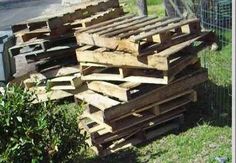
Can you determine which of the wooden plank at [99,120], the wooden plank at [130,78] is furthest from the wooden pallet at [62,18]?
the wooden plank at [99,120]

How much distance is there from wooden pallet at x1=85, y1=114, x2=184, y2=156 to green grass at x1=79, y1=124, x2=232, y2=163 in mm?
73

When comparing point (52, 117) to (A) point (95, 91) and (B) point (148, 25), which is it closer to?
(A) point (95, 91)

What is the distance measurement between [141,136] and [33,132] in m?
1.41

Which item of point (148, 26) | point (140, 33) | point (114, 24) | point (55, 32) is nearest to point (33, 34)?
point (55, 32)

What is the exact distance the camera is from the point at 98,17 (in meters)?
6.01

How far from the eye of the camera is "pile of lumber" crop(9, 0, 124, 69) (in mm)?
6092

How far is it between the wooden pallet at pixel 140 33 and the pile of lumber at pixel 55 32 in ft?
3.01

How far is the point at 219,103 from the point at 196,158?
45.4 inches

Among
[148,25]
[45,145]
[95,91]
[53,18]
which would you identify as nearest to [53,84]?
[53,18]

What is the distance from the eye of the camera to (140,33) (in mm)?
4652

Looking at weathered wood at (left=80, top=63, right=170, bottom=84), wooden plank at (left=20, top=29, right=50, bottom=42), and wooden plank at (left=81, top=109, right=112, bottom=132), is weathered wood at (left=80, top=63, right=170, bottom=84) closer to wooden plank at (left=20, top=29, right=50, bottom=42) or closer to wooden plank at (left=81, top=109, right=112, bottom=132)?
wooden plank at (left=81, top=109, right=112, bottom=132)

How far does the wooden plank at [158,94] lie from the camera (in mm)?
4637

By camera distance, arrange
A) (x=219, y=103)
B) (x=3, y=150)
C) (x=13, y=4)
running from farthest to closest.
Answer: (x=13, y=4)
(x=219, y=103)
(x=3, y=150)

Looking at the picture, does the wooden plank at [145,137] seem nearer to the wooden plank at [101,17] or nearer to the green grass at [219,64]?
the green grass at [219,64]
